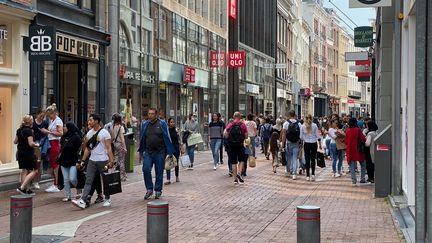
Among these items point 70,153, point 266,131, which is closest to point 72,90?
point 70,153

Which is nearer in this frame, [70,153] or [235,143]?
[70,153]

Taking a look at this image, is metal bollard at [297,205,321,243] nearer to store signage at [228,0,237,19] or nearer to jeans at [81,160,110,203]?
jeans at [81,160,110,203]

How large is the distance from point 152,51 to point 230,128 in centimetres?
1166

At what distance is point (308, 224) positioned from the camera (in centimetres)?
605

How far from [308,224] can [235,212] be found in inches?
183

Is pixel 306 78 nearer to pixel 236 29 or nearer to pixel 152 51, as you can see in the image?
pixel 236 29

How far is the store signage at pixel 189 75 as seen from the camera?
29656 millimetres

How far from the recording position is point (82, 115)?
18844 mm

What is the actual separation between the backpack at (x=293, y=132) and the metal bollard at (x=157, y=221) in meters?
9.93

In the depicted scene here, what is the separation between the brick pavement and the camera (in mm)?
8570

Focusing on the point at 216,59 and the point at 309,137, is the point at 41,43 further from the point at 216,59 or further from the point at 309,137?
the point at 216,59

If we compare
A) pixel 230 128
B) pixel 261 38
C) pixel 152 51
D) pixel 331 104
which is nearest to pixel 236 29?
pixel 261 38

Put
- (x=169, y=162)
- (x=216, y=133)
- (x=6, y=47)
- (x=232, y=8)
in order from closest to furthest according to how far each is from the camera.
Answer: (x=169, y=162)
(x=6, y=47)
(x=216, y=133)
(x=232, y=8)

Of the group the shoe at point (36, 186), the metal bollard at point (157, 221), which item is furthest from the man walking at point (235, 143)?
the metal bollard at point (157, 221)
